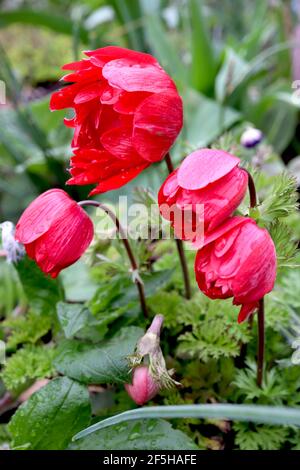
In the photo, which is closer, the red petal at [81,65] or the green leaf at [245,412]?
the green leaf at [245,412]

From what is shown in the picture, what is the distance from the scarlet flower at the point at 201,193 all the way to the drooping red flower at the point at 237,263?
2 cm

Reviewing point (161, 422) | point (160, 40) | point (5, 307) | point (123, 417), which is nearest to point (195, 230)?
point (123, 417)

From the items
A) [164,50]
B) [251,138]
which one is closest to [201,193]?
[251,138]

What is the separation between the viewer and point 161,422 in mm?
700

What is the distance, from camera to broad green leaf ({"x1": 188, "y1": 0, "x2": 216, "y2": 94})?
1856 mm

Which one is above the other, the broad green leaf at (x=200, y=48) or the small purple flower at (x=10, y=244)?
the small purple flower at (x=10, y=244)

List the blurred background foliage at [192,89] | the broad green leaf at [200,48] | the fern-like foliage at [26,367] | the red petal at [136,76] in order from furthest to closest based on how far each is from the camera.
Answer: the broad green leaf at [200,48], the blurred background foliage at [192,89], the fern-like foliage at [26,367], the red petal at [136,76]

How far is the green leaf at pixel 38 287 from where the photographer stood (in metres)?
0.83

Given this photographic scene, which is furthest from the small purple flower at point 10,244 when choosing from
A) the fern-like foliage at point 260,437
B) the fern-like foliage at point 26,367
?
the fern-like foliage at point 260,437

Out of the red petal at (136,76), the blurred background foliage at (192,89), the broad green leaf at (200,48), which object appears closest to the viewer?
the red petal at (136,76)

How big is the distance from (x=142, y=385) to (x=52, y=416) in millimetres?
139

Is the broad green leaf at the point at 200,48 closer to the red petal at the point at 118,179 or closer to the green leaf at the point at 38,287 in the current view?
the green leaf at the point at 38,287

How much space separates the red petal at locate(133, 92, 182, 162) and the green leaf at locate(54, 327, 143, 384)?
0.77 ft

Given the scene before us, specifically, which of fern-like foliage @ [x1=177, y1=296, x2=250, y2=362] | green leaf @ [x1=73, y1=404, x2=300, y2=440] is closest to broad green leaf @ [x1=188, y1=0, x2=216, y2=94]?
fern-like foliage @ [x1=177, y1=296, x2=250, y2=362]
